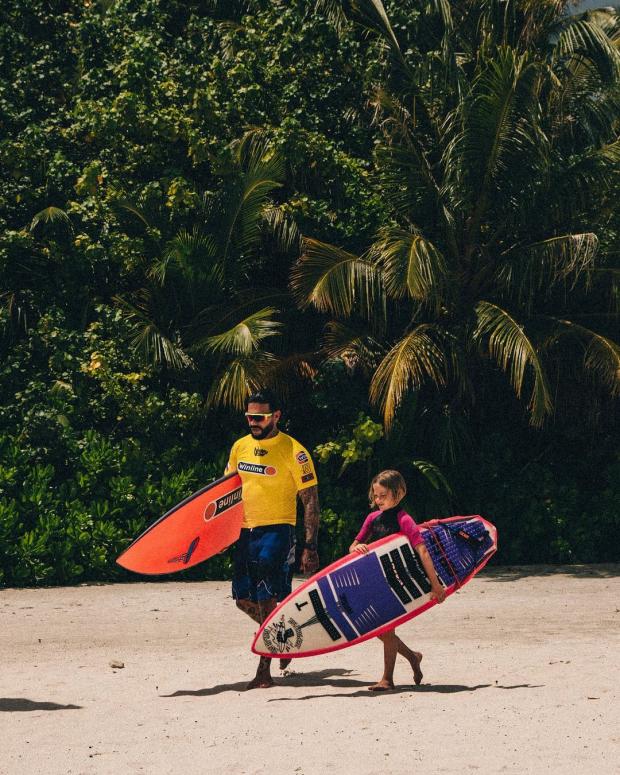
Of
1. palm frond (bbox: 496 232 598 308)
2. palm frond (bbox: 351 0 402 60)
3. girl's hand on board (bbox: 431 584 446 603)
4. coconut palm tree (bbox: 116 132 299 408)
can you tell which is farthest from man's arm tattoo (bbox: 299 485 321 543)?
palm frond (bbox: 351 0 402 60)

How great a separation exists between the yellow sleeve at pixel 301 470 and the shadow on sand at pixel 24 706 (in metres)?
1.83

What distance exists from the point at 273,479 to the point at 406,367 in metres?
6.32

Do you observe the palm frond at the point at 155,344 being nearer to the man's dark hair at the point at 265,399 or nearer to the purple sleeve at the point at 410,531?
the man's dark hair at the point at 265,399

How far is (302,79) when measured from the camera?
53.1 feet

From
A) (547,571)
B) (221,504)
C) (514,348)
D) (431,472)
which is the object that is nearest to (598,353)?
(514,348)

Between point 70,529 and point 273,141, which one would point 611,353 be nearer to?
point 273,141

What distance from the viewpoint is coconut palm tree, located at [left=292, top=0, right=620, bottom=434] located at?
1380 cm

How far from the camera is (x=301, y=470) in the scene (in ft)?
24.1

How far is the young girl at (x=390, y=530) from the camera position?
6883 mm

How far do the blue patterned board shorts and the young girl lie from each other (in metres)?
0.49

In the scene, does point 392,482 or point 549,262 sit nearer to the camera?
point 392,482

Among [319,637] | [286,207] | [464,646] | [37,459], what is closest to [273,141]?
[286,207]

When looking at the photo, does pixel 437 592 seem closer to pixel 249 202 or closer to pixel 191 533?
pixel 191 533

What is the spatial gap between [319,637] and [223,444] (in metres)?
7.74
